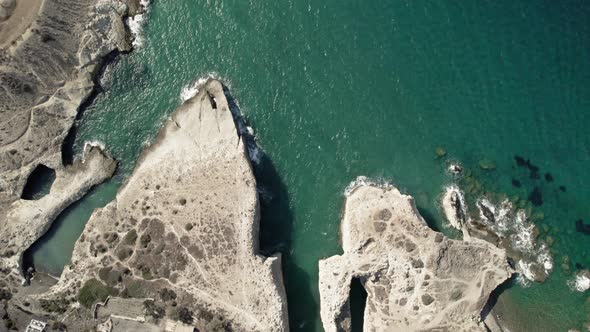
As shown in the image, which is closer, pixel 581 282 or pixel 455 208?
pixel 455 208

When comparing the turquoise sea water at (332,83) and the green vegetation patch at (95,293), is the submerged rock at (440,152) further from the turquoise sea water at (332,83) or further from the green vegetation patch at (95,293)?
the green vegetation patch at (95,293)

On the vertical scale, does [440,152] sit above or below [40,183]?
above

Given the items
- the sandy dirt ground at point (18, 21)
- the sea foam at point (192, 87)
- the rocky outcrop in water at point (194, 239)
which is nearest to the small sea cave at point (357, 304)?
the rocky outcrop in water at point (194, 239)

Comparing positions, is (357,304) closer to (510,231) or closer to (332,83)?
(510,231)

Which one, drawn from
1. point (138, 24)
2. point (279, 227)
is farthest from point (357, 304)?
point (138, 24)

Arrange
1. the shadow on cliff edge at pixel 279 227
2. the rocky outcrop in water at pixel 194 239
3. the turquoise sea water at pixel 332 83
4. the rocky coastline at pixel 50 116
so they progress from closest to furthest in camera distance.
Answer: the rocky outcrop in water at pixel 194 239, the rocky coastline at pixel 50 116, the shadow on cliff edge at pixel 279 227, the turquoise sea water at pixel 332 83

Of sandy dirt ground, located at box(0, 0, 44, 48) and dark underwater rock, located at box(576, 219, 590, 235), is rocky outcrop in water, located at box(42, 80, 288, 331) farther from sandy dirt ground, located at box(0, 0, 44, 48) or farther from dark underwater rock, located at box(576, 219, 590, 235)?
dark underwater rock, located at box(576, 219, 590, 235)

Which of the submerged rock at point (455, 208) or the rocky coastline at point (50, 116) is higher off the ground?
the rocky coastline at point (50, 116)

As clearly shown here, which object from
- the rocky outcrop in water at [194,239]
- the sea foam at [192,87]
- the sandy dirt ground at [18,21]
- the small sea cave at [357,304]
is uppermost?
the sandy dirt ground at [18,21]
